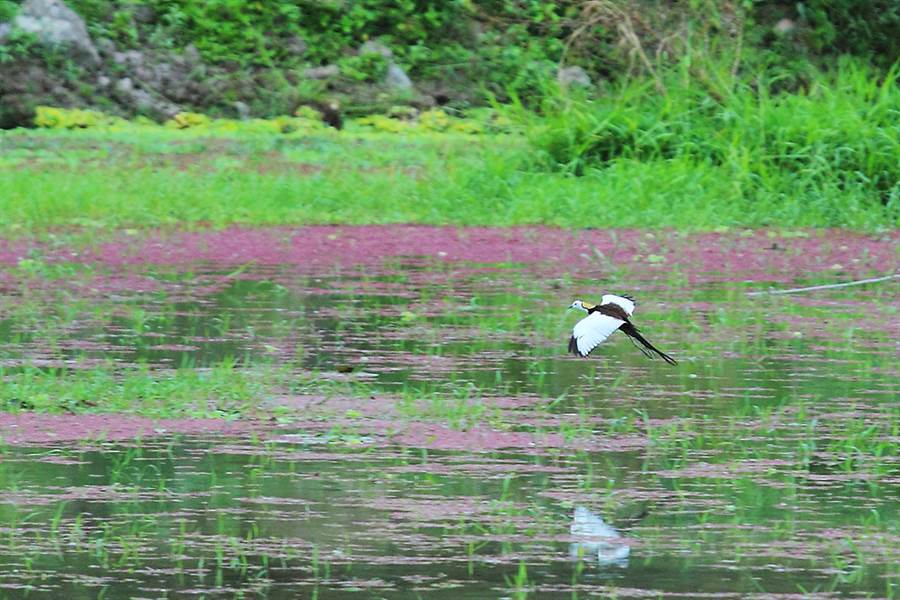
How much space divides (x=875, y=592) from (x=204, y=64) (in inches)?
605

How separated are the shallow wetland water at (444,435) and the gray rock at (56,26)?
762 centimetres

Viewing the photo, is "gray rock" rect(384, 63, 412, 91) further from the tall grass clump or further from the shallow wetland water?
the shallow wetland water

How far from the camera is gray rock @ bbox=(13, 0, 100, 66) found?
18172mm

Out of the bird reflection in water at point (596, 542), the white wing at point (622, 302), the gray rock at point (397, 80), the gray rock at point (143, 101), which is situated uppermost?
the gray rock at point (397, 80)

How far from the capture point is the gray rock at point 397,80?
19.3 metres

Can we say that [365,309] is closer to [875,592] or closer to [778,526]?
[778,526]

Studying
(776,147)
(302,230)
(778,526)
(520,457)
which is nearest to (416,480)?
Result: (520,457)

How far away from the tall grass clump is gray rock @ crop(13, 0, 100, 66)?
5.69 m

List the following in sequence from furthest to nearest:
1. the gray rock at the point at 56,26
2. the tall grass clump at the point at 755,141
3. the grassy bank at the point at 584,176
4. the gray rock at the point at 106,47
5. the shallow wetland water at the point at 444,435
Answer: the gray rock at the point at 106,47, the gray rock at the point at 56,26, the tall grass clump at the point at 755,141, the grassy bank at the point at 584,176, the shallow wetland water at the point at 444,435

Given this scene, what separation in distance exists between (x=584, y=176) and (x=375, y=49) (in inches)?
258

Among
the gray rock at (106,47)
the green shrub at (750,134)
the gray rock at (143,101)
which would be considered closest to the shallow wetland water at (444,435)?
the green shrub at (750,134)

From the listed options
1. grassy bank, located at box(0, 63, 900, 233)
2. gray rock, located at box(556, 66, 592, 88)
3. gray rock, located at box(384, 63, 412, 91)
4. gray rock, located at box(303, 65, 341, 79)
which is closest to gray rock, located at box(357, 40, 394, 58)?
gray rock, located at box(384, 63, 412, 91)

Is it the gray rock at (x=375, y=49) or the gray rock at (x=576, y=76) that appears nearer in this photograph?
the gray rock at (x=576, y=76)

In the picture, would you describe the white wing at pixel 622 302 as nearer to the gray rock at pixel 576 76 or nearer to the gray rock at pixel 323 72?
the gray rock at pixel 576 76
